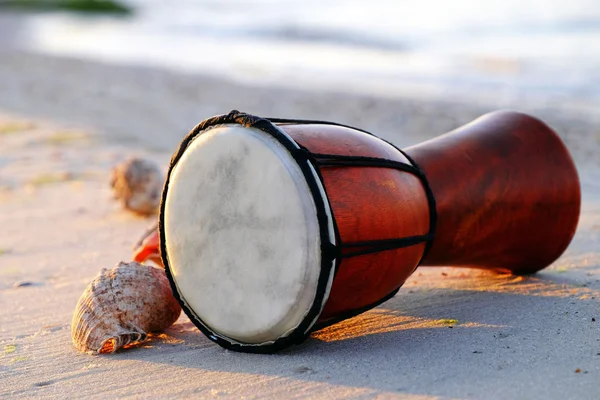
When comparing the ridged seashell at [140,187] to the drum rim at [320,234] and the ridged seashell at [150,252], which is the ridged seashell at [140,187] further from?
the drum rim at [320,234]

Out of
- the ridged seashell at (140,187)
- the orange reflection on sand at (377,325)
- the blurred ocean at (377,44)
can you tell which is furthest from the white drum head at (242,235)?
the blurred ocean at (377,44)

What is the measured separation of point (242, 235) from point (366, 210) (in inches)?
14.8

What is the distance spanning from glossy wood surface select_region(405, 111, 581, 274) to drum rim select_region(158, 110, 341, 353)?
611mm

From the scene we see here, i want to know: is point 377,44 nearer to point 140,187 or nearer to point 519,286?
point 140,187

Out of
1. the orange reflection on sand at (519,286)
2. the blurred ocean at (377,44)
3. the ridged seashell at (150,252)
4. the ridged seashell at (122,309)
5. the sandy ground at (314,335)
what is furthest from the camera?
the blurred ocean at (377,44)

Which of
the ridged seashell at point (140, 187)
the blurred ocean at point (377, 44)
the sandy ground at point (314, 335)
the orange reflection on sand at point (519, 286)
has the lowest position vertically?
the sandy ground at point (314, 335)

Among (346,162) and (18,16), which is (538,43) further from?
(18,16)

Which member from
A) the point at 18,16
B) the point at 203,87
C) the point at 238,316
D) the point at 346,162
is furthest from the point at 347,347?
the point at 18,16

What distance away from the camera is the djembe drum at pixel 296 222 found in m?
2.25

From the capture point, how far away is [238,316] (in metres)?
2.37

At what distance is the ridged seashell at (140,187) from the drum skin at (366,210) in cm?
215

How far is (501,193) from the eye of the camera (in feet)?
9.55

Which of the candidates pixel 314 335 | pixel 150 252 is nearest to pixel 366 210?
pixel 314 335

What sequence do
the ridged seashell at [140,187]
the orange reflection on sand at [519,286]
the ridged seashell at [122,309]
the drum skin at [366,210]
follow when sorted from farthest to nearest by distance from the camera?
the ridged seashell at [140,187] < the orange reflection on sand at [519,286] < the ridged seashell at [122,309] < the drum skin at [366,210]
